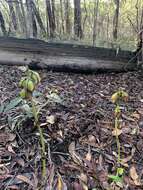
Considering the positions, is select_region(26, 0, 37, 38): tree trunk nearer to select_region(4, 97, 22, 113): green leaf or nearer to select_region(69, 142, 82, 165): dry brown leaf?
select_region(4, 97, 22, 113): green leaf

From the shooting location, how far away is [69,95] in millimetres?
1940

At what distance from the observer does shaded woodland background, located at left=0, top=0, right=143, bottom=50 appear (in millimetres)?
3270

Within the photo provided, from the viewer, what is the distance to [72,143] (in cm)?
147

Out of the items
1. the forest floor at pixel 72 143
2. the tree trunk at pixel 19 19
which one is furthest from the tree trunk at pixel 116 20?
the forest floor at pixel 72 143

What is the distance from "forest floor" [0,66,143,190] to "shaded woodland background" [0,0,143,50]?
1534 millimetres

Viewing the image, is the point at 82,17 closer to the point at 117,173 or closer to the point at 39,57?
the point at 39,57

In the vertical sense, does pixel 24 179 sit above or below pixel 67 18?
below

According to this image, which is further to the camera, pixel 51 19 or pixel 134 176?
pixel 51 19

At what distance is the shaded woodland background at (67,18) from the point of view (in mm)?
3270

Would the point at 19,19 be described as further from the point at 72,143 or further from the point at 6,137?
the point at 72,143

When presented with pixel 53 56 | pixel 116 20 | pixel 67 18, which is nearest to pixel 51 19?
pixel 67 18

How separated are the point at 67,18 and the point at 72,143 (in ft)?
7.48

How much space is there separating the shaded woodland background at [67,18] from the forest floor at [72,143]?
153 centimetres

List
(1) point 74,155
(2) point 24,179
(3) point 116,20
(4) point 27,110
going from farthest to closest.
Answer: (3) point 116,20, (4) point 27,110, (1) point 74,155, (2) point 24,179
